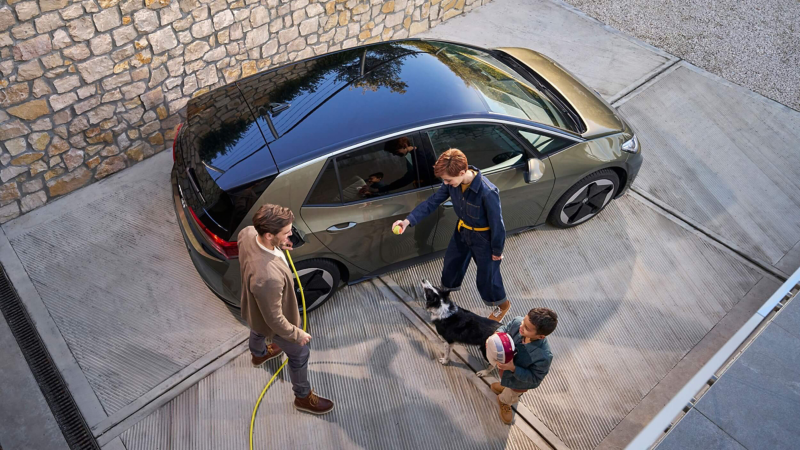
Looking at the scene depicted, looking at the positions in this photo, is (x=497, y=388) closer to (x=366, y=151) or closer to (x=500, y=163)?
(x=500, y=163)

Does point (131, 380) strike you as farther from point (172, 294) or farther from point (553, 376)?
point (553, 376)

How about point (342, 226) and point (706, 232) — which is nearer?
point (342, 226)

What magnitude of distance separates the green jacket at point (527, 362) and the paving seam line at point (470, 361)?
63 cm

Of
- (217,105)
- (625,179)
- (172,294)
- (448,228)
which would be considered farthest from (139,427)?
(625,179)

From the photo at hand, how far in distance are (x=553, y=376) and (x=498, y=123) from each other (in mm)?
2054

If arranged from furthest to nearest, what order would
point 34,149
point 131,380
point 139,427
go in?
point 34,149 → point 131,380 → point 139,427

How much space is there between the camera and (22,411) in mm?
3783

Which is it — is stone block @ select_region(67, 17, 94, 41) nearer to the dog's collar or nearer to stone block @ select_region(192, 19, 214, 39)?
stone block @ select_region(192, 19, 214, 39)

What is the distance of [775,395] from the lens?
3090mm

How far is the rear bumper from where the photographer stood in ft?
12.5

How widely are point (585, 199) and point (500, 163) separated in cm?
121

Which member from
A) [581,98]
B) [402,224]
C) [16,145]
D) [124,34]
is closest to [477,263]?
[402,224]

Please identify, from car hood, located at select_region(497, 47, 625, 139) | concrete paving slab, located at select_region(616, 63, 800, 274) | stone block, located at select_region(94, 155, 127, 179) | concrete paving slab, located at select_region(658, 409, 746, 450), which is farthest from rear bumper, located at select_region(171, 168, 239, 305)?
concrete paving slab, located at select_region(616, 63, 800, 274)

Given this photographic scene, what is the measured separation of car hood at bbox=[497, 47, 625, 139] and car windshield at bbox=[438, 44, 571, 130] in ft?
0.95
